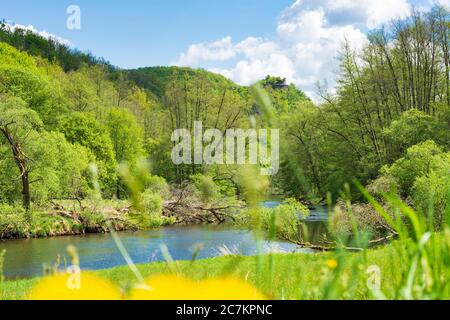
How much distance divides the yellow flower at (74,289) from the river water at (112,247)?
16.0 m

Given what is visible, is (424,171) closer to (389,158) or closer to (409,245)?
(389,158)

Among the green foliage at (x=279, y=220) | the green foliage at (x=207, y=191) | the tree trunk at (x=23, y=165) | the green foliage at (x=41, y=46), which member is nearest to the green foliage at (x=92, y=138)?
the green foliage at (x=207, y=191)

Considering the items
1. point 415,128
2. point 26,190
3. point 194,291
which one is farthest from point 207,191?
point 194,291

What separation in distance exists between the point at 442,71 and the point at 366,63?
5749 millimetres

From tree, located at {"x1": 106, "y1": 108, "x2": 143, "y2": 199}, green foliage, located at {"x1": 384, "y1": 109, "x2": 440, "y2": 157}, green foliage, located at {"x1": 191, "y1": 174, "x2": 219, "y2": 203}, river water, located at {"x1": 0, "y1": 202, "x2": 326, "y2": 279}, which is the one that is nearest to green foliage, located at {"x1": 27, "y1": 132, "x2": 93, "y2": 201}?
river water, located at {"x1": 0, "y1": 202, "x2": 326, "y2": 279}

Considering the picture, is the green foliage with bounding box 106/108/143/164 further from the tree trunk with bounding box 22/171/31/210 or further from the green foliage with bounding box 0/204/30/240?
the green foliage with bounding box 0/204/30/240

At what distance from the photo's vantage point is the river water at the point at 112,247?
66.1 ft

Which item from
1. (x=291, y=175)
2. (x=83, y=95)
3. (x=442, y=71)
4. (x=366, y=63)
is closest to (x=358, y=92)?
(x=366, y=63)

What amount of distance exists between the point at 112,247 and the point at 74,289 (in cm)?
2490

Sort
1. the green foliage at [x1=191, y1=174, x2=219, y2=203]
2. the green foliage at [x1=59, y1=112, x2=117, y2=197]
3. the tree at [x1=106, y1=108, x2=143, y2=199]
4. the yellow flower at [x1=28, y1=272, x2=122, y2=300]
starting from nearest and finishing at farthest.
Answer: the yellow flower at [x1=28, y1=272, x2=122, y2=300] < the green foliage at [x1=191, y1=174, x2=219, y2=203] < the green foliage at [x1=59, y1=112, x2=117, y2=197] < the tree at [x1=106, y1=108, x2=143, y2=199]

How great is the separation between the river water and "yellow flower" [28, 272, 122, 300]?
52.6 ft

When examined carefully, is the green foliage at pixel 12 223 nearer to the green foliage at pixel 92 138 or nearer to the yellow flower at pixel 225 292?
the green foliage at pixel 92 138

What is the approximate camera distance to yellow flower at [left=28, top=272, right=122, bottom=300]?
2.98 ft

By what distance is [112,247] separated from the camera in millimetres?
25016
